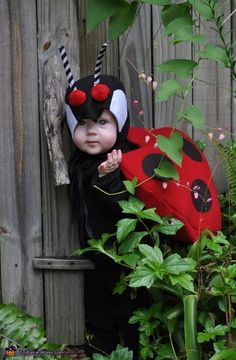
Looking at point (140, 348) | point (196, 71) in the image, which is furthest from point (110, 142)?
point (140, 348)

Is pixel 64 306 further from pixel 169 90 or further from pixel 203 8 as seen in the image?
pixel 203 8

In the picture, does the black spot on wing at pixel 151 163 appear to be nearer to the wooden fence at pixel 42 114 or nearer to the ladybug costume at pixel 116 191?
the ladybug costume at pixel 116 191

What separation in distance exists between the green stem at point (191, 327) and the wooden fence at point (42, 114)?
2.26 ft

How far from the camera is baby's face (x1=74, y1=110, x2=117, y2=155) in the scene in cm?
276

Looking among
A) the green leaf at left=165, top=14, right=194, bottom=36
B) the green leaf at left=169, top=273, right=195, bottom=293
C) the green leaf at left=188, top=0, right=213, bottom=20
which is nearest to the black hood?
the green leaf at left=165, top=14, right=194, bottom=36

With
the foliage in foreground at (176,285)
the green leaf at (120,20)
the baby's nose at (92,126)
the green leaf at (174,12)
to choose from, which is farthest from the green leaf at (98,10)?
the foliage in foreground at (176,285)

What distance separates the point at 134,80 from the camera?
3061 millimetres

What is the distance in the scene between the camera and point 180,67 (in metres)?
2.50

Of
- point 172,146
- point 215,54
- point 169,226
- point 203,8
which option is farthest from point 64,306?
point 203,8

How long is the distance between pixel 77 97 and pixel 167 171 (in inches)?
19.1

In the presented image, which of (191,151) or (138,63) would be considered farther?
(138,63)

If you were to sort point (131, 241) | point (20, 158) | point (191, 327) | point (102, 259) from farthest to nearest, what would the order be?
point (20, 158) < point (102, 259) < point (131, 241) < point (191, 327)

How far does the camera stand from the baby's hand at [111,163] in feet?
8.82

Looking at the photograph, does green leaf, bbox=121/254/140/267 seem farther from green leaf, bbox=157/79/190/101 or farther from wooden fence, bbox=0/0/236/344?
green leaf, bbox=157/79/190/101
